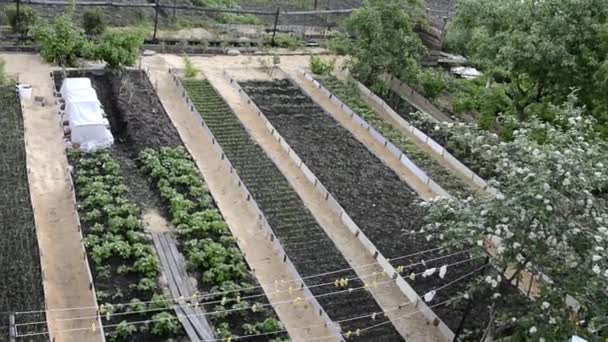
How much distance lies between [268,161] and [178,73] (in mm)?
6470

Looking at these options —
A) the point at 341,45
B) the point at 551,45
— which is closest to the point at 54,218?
the point at 341,45

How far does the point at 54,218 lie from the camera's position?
1725 centimetres

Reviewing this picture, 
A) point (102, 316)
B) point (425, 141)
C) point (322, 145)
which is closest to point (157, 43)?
point (322, 145)

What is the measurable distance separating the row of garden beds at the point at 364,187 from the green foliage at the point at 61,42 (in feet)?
18.5

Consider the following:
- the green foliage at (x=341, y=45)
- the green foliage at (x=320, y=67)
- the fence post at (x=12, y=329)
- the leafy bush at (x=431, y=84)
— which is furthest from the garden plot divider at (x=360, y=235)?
the fence post at (x=12, y=329)

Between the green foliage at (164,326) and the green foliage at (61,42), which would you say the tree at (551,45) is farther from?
the green foliage at (61,42)

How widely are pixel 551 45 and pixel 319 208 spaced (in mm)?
7753

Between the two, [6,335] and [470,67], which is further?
[470,67]

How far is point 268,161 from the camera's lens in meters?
20.8

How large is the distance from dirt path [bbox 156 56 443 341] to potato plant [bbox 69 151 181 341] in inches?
177

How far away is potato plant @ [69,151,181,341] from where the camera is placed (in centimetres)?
1427

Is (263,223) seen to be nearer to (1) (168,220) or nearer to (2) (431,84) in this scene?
(1) (168,220)

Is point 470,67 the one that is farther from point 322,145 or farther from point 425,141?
point 322,145

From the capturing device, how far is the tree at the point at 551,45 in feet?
Result: 65.6
